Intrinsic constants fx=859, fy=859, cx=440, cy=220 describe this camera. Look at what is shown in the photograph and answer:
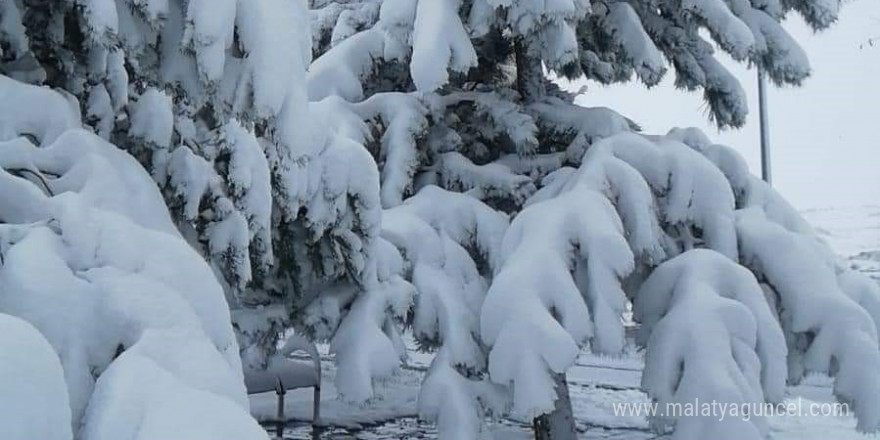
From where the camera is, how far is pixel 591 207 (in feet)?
12.8

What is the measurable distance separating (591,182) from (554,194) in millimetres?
368

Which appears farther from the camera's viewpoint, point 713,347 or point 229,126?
point 713,347

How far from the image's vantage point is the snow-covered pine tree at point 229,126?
214cm

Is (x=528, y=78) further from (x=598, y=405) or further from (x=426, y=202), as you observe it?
(x=598, y=405)

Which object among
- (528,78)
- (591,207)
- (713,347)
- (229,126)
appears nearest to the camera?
(229,126)

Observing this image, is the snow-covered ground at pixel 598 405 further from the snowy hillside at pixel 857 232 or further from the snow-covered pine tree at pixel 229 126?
the snow-covered pine tree at pixel 229 126

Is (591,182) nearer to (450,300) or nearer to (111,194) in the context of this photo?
(450,300)

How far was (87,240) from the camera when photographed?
70.8 inches

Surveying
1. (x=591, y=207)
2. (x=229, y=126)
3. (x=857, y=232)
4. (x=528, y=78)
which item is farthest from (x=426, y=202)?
(x=857, y=232)

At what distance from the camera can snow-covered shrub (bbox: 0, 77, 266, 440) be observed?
129 centimetres

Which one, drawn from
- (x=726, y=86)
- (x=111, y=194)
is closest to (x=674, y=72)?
(x=726, y=86)

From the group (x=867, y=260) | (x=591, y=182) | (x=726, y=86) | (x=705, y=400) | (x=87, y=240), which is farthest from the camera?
(x=867, y=260)

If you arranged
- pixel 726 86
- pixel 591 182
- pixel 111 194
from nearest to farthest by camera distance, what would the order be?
pixel 111 194
pixel 591 182
pixel 726 86

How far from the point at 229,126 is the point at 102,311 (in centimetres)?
148
